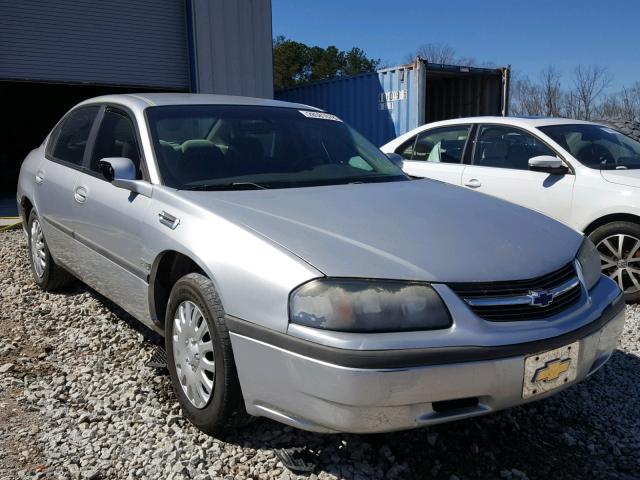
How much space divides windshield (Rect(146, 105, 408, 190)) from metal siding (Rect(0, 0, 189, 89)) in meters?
10.0

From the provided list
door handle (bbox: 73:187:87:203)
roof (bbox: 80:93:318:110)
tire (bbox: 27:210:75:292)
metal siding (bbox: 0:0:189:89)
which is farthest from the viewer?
metal siding (bbox: 0:0:189:89)

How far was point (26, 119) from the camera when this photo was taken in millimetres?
19594

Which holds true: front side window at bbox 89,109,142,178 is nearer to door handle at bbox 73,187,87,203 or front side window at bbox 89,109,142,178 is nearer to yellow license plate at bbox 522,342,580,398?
door handle at bbox 73,187,87,203

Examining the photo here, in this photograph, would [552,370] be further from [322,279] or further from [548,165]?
[548,165]

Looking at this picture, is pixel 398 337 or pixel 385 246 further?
pixel 385 246

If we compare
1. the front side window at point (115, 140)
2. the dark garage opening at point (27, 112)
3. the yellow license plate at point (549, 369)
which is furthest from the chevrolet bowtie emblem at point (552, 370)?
the dark garage opening at point (27, 112)

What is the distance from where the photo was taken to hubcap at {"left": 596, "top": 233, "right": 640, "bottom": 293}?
457 cm

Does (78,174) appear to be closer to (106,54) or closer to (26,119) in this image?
(106,54)

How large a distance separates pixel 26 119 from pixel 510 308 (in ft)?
68.1

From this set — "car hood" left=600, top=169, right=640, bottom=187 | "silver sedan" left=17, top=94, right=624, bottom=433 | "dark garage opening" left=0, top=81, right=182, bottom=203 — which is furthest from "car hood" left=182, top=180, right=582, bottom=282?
"dark garage opening" left=0, top=81, right=182, bottom=203

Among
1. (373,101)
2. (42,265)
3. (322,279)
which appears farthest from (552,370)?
(373,101)

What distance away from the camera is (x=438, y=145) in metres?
6.13

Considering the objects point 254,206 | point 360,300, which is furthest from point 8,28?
point 360,300

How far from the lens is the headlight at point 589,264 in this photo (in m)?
2.59
